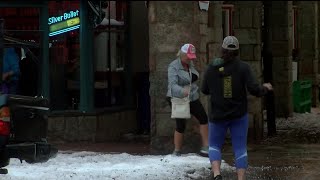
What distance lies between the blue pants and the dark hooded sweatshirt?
9cm

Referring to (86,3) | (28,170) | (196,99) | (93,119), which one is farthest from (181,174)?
(86,3)

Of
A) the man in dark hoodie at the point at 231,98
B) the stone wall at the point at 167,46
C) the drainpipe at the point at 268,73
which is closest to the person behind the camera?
the man in dark hoodie at the point at 231,98

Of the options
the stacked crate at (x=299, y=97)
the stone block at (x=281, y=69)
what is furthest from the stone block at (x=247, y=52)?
the stacked crate at (x=299, y=97)

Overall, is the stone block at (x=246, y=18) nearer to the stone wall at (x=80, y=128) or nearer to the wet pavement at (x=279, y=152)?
the wet pavement at (x=279, y=152)

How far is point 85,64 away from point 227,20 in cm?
311

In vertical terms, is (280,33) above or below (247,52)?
above

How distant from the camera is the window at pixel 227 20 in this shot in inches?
494

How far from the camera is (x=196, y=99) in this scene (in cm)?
948

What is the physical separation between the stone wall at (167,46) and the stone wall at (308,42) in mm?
11549

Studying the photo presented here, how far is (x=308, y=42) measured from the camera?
2158cm

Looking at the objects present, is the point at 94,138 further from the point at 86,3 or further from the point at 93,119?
the point at 86,3

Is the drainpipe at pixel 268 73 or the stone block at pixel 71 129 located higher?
the drainpipe at pixel 268 73

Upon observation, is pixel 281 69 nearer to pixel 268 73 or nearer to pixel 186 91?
pixel 268 73

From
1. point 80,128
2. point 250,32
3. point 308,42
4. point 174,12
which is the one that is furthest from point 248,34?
point 308,42
